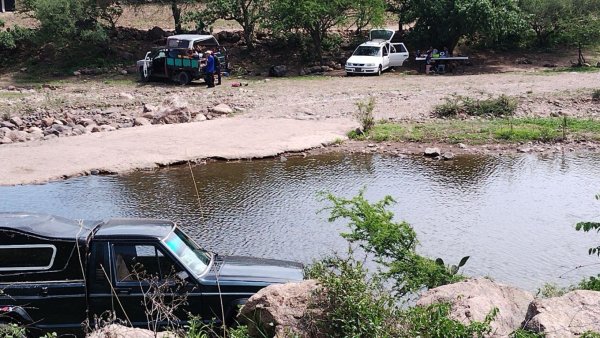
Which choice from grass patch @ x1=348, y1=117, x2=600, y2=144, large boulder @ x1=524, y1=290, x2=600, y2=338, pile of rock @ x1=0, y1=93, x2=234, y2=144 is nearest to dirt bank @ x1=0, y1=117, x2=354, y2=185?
pile of rock @ x1=0, y1=93, x2=234, y2=144

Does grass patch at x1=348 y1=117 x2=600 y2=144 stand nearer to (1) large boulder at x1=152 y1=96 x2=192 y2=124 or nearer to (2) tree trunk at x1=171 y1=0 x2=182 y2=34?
(1) large boulder at x1=152 y1=96 x2=192 y2=124

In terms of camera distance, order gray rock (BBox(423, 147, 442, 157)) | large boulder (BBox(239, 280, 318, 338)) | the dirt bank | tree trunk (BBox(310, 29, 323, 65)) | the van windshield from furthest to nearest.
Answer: tree trunk (BBox(310, 29, 323, 65)) < the van windshield < gray rock (BBox(423, 147, 442, 157)) < the dirt bank < large boulder (BBox(239, 280, 318, 338))

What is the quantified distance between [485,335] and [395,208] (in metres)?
8.84

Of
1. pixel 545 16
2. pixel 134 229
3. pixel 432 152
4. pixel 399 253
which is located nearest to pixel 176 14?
pixel 545 16

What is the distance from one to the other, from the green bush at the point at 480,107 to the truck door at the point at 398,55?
921 cm

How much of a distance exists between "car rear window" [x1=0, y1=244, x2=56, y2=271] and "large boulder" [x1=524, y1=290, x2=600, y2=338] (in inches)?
196

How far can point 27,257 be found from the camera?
25.3ft

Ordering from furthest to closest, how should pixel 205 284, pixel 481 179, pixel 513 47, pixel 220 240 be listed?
pixel 513 47, pixel 481 179, pixel 220 240, pixel 205 284

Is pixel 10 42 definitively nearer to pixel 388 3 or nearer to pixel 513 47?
pixel 388 3

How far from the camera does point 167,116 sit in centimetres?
2359

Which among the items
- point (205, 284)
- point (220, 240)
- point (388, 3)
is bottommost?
point (220, 240)

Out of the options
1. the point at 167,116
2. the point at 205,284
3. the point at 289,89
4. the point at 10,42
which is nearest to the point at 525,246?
the point at 205,284

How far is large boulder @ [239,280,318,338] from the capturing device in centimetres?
628

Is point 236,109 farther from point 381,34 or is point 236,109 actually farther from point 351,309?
point 351,309
